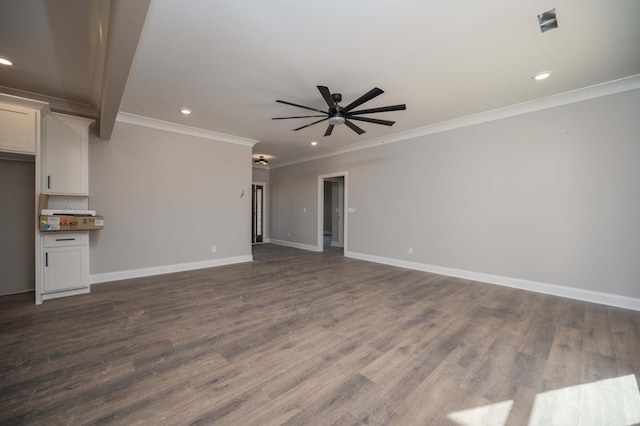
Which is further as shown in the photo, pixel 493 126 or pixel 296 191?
pixel 296 191

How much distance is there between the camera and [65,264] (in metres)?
3.45

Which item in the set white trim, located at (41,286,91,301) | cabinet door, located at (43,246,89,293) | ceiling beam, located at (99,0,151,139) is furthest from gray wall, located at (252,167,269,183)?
ceiling beam, located at (99,0,151,139)

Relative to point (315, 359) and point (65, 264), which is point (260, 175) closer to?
point (65, 264)

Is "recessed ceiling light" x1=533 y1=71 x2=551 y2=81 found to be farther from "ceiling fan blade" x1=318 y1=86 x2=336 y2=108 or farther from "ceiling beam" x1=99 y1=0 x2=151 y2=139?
"ceiling beam" x1=99 y1=0 x2=151 y2=139

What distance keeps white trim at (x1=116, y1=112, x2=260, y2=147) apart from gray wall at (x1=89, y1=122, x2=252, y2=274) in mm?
83

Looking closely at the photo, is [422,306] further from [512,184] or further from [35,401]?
[35,401]

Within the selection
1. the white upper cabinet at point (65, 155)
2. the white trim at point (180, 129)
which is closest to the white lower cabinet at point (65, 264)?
the white upper cabinet at point (65, 155)

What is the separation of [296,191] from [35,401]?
670 cm

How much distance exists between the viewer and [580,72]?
298 cm

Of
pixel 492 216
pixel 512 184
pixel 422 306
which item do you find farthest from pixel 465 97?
pixel 422 306

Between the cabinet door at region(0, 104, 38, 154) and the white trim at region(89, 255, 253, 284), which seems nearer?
the cabinet door at region(0, 104, 38, 154)

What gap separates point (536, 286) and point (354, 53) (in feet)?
13.6

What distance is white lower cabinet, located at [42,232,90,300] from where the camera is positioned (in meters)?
3.32

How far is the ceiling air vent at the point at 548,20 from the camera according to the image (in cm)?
206
